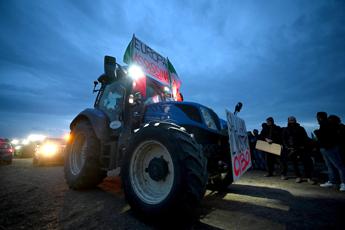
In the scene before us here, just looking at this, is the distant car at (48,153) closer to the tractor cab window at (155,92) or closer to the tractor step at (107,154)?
the tractor step at (107,154)

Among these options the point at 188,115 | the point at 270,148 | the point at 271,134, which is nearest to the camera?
the point at 188,115

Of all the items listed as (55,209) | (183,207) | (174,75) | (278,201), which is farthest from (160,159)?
(174,75)

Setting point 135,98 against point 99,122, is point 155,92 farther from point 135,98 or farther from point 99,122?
point 99,122

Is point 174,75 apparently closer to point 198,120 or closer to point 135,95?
point 135,95

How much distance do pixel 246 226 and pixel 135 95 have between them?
291 centimetres

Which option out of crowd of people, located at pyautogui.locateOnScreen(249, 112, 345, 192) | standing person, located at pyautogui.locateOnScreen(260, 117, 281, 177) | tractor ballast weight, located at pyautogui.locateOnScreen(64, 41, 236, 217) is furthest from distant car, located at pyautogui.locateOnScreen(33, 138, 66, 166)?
crowd of people, located at pyautogui.locateOnScreen(249, 112, 345, 192)

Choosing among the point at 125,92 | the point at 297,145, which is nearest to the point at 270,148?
the point at 297,145

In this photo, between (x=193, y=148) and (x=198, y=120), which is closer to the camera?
(x=193, y=148)

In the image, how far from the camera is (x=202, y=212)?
2699 millimetres

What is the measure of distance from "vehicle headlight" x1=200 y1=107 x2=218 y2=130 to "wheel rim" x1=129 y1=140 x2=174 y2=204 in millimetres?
959

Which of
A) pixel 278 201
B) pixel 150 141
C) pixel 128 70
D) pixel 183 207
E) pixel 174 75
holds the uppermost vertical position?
pixel 174 75

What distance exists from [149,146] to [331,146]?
15.5ft

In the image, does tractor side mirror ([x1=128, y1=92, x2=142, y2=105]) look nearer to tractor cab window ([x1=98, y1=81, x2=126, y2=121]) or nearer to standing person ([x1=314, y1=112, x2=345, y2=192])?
tractor cab window ([x1=98, y1=81, x2=126, y2=121])

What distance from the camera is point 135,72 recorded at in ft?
13.9
